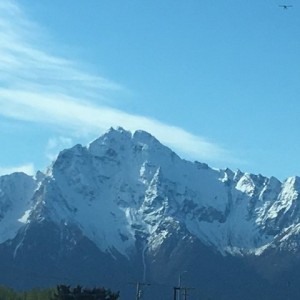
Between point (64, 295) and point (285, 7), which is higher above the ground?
point (285, 7)

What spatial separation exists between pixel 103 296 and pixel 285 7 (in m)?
92.4

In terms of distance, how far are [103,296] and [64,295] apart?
5.64m

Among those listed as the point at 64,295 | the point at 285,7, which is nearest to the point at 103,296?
the point at 64,295

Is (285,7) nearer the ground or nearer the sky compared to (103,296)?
nearer the sky

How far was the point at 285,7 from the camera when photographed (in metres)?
99.0

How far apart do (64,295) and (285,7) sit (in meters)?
93.7

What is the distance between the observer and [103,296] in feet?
603

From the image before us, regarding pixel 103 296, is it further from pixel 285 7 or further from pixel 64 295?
pixel 285 7

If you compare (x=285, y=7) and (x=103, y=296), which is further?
(x=103, y=296)

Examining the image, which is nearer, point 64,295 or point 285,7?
point 285,7

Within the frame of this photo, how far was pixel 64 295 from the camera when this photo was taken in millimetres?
184000
